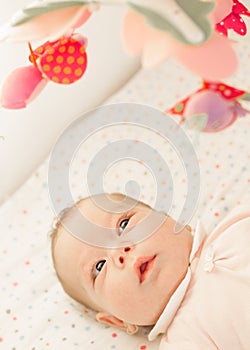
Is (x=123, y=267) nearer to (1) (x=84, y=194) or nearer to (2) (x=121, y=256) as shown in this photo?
(2) (x=121, y=256)

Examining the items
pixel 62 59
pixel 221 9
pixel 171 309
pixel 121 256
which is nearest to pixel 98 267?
pixel 121 256

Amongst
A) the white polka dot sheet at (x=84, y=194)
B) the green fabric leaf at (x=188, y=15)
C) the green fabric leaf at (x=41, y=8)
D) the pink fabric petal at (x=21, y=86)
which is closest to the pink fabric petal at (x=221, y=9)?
the green fabric leaf at (x=188, y=15)

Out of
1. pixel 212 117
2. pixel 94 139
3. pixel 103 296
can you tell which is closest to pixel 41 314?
pixel 103 296

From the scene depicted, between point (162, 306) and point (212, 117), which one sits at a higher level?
point (212, 117)

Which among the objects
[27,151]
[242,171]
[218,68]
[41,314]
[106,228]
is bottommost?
[242,171]

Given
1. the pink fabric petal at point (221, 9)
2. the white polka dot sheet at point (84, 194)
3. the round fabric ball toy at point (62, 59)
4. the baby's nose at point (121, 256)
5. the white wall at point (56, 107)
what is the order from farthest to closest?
the white wall at point (56, 107)
the white polka dot sheet at point (84, 194)
the baby's nose at point (121, 256)
the round fabric ball toy at point (62, 59)
the pink fabric petal at point (221, 9)

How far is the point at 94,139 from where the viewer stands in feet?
5.85

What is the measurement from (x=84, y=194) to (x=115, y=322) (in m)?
0.44

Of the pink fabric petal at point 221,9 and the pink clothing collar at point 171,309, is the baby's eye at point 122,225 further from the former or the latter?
the pink fabric petal at point 221,9

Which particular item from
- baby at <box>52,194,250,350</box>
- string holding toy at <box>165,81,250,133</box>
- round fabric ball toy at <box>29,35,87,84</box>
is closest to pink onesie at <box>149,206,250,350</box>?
baby at <box>52,194,250,350</box>

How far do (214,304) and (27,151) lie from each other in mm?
798

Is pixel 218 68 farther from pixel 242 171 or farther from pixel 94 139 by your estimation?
pixel 94 139

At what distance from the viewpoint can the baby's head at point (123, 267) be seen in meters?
1.22

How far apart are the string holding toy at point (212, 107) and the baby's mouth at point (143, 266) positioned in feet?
1.19
